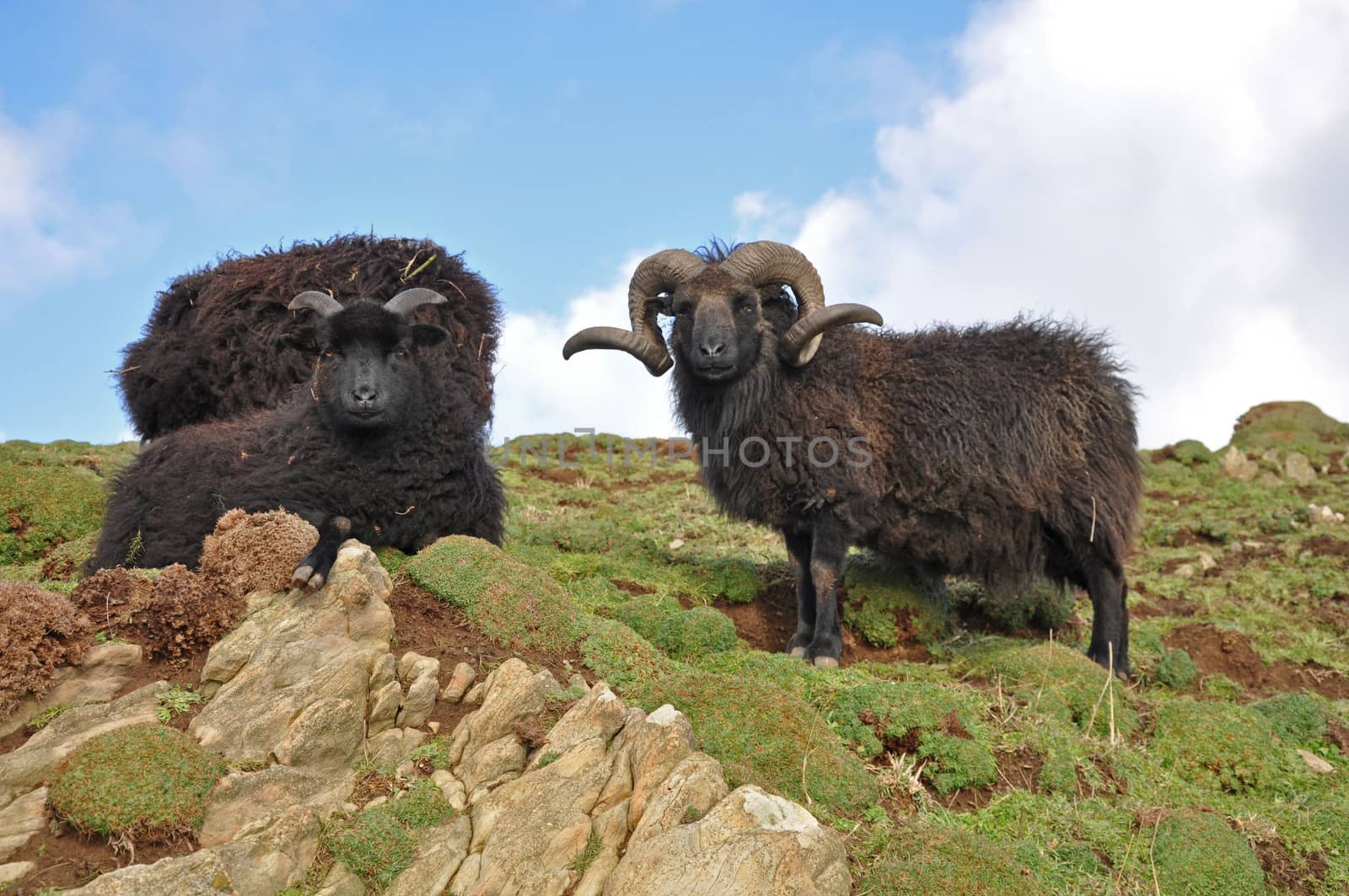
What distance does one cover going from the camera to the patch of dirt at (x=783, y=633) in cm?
911

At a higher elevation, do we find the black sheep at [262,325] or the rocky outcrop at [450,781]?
the black sheep at [262,325]

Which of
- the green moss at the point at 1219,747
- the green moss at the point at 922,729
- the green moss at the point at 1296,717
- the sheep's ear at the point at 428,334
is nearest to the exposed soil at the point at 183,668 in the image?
the green moss at the point at 922,729

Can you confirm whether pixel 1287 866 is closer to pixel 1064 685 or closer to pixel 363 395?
pixel 1064 685

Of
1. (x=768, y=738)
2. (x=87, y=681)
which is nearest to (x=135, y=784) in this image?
(x=87, y=681)

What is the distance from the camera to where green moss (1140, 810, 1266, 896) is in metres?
5.29


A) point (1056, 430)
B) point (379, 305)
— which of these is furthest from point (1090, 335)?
point (379, 305)

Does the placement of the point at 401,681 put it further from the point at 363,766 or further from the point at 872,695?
the point at 872,695

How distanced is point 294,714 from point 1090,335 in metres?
8.16

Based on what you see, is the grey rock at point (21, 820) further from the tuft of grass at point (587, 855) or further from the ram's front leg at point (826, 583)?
the ram's front leg at point (826, 583)

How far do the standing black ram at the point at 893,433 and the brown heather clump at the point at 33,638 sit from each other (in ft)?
16.9

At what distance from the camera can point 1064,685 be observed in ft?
24.7

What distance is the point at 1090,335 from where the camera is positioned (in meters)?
9.91

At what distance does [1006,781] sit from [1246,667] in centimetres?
484

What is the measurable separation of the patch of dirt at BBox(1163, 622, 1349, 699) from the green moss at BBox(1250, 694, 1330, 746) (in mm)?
1127
